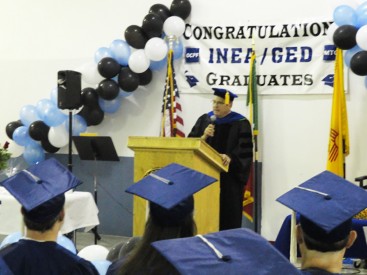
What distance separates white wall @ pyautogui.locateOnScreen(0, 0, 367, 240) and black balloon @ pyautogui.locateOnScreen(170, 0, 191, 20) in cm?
14

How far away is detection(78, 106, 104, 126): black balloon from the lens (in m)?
7.64

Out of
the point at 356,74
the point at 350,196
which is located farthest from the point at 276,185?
the point at 350,196

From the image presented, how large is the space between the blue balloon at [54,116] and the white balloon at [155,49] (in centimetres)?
138

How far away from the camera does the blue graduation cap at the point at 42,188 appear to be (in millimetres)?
2482

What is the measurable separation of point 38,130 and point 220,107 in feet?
9.83

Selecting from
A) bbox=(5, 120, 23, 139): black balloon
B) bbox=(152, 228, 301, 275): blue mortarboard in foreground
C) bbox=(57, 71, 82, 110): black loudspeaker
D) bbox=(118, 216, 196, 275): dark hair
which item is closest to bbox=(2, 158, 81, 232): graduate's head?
bbox=(118, 216, 196, 275): dark hair

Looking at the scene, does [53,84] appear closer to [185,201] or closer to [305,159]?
[305,159]

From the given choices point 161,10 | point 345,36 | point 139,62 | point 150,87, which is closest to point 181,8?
point 161,10

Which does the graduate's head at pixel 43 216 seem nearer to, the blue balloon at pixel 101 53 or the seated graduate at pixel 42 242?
the seated graduate at pixel 42 242

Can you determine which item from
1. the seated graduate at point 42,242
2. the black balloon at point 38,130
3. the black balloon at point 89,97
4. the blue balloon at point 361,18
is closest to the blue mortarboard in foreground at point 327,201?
the seated graduate at point 42,242

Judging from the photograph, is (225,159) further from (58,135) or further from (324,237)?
(324,237)

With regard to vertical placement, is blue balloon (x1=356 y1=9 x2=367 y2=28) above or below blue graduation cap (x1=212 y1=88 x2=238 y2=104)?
above

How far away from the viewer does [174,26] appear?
7.29 meters

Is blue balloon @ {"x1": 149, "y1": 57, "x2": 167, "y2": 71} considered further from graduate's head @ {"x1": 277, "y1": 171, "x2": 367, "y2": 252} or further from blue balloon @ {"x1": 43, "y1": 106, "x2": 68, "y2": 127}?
graduate's head @ {"x1": 277, "y1": 171, "x2": 367, "y2": 252}
